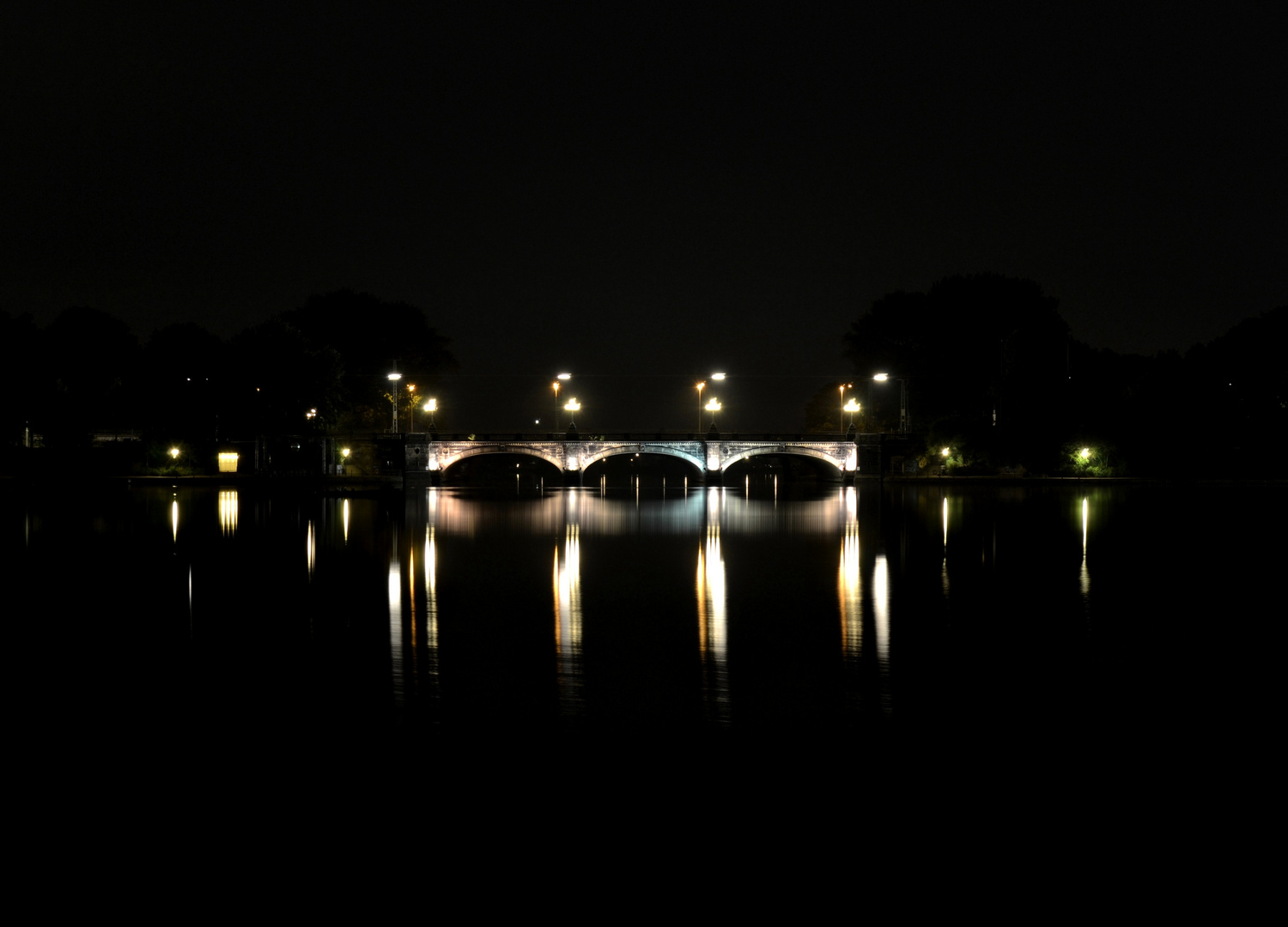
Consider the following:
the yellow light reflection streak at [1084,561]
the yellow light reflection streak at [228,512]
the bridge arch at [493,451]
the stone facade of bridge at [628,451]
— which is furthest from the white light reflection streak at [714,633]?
the bridge arch at [493,451]

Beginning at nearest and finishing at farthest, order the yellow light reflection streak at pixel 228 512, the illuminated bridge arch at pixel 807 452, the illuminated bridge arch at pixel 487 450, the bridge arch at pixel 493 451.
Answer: the yellow light reflection streak at pixel 228 512 → the illuminated bridge arch at pixel 487 450 → the bridge arch at pixel 493 451 → the illuminated bridge arch at pixel 807 452

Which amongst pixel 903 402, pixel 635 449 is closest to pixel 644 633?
pixel 903 402

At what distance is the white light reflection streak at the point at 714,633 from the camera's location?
11203 millimetres

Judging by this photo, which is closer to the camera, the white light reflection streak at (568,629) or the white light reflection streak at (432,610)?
the white light reflection streak at (568,629)

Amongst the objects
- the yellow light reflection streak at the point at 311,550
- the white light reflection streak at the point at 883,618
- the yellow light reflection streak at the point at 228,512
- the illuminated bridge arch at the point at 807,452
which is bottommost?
the white light reflection streak at the point at 883,618

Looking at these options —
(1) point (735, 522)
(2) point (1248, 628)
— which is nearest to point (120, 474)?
(1) point (735, 522)

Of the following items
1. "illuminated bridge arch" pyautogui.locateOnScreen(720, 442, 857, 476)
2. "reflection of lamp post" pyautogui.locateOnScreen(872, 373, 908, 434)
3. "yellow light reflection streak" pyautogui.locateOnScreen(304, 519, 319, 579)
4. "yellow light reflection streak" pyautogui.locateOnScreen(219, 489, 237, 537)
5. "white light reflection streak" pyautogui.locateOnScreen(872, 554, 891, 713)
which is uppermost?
"reflection of lamp post" pyautogui.locateOnScreen(872, 373, 908, 434)

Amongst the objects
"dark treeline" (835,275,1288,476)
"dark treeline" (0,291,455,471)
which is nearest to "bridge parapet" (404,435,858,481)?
"dark treeline" (835,275,1288,476)

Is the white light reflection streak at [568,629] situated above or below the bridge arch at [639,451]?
below

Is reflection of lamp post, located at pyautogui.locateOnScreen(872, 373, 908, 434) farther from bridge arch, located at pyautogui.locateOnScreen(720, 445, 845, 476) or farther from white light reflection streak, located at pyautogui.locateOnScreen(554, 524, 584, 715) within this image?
white light reflection streak, located at pyautogui.locateOnScreen(554, 524, 584, 715)

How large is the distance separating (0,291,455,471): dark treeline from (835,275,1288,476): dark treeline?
5058 cm

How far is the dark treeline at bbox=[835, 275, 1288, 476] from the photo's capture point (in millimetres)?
84125

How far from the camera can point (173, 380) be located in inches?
3398

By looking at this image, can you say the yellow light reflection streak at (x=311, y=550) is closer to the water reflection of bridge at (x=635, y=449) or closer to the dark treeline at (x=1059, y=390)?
the water reflection of bridge at (x=635, y=449)
